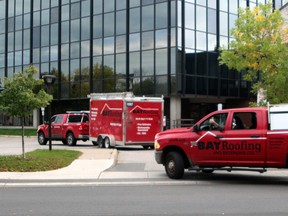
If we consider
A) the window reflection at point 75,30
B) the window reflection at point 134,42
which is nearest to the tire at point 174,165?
the window reflection at point 134,42

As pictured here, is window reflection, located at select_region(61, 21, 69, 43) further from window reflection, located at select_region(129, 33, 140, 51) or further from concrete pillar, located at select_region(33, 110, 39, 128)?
concrete pillar, located at select_region(33, 110, 39, 128)

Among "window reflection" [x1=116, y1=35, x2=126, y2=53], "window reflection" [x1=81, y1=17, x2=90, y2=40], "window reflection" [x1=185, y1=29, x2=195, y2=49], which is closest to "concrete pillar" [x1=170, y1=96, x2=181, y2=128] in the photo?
"window reflection" [x1=185, y1=29, x2=195, y2=49]

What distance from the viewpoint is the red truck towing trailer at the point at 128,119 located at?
23125 mm

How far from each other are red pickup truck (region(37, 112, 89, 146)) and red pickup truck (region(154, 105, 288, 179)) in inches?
586

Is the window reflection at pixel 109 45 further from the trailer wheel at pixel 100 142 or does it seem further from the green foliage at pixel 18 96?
the green foliage at pixel 18 96

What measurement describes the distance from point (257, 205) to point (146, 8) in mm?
31811

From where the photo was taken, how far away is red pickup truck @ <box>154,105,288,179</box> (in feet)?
36.3

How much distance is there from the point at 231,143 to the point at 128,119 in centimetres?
1194

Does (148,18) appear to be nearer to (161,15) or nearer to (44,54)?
(161,15)

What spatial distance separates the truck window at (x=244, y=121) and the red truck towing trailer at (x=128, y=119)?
1166 cm

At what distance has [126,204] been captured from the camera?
882 centimetres

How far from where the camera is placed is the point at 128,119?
2311 cm

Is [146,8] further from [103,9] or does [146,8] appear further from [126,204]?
[126,204]

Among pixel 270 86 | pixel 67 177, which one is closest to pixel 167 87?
pixel 270 86
